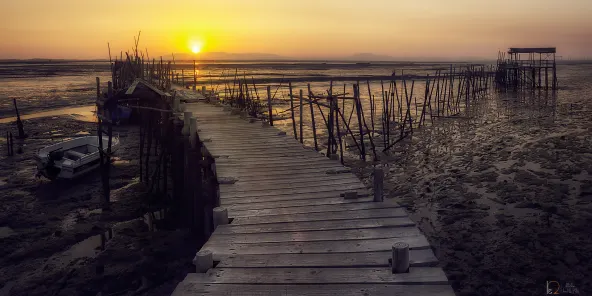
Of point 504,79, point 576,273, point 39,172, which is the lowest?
point 576,273

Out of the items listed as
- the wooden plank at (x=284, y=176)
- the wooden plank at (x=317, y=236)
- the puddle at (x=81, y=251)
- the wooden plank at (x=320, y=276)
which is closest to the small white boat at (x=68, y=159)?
the puddle at (x=81, y=251)

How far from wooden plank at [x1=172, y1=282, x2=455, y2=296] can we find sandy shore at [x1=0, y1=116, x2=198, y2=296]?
3593 mm

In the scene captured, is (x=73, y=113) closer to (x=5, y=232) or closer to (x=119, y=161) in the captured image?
(x=119, y=161)

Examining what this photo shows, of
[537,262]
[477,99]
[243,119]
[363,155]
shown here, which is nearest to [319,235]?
[537,262]

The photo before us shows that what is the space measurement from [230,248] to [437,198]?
747cm

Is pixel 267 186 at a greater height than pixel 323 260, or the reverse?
pixel 267 186

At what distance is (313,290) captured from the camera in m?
4.27

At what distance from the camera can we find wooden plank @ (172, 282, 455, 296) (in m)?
4.13

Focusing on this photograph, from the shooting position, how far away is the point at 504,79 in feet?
138

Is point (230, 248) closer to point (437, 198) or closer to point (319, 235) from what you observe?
point (319, 235)

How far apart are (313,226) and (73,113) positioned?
29.6m

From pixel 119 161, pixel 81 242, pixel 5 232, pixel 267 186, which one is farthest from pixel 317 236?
pixel 119 161

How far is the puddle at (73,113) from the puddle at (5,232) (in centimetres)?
1872

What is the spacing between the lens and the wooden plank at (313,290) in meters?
4.13
